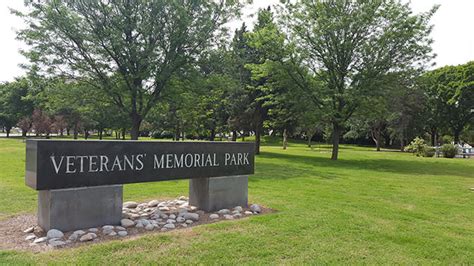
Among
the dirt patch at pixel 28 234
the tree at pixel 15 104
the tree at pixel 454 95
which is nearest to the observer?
the dirt patch at pixel 28 234

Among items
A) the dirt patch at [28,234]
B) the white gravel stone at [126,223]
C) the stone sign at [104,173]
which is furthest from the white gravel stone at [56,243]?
the white gravel stone at [126,223]

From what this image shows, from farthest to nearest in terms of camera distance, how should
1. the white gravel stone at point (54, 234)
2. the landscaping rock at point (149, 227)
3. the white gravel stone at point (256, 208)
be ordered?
1. the white gravel stone at point (256, 208)
2. the landscaping rock at point (149, 227)
3. the white gravel stone at point (54, 234)

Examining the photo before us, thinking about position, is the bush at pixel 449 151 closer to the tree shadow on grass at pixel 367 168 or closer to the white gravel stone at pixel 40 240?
the tree shadow on grass at pixel 367 168

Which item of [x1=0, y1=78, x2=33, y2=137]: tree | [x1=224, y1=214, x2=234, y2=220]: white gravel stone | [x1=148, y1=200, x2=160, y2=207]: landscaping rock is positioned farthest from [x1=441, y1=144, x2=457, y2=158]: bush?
[x1=0, y1=78, x2=33, y2=137]: tree

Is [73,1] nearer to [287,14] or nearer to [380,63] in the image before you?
[287,14]

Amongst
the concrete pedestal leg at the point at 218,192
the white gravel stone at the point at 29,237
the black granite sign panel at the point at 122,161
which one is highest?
the black granite sign panel at the point at 122,161

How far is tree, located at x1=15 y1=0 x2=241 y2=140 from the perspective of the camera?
14.9m

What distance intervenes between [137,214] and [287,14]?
1889 centimetres

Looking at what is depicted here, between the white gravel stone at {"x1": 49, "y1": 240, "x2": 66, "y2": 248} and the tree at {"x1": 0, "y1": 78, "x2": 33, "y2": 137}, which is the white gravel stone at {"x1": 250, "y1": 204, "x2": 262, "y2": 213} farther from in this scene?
the tree at {"x1": 0, "y1": 78, "x2": 33, "y2": 137}

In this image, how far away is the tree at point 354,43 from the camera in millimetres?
19875

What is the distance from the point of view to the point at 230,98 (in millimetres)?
24844

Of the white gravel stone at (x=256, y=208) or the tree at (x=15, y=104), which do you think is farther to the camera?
the tree at (x=15, y=104)

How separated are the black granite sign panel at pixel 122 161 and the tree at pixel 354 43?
46.6 feet

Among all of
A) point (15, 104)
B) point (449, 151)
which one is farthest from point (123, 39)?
point (15, 104)
